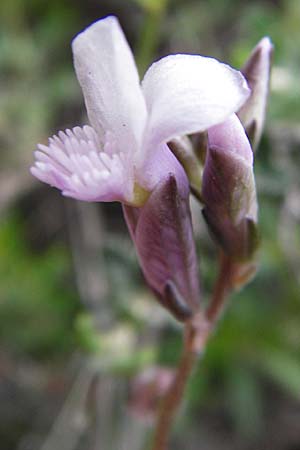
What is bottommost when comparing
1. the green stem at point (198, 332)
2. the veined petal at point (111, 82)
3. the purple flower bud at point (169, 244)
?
the green stem at point (198, 332)

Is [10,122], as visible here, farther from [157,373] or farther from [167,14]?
[157,373]

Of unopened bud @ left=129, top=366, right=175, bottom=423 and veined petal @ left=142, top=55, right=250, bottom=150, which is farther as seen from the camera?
unopened bud @ left=129, top=366, right=175, bottom=423

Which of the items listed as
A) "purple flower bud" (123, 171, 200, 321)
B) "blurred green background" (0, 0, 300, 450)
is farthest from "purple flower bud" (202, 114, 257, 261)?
"blurred green background" (0, 0, 300, 450)

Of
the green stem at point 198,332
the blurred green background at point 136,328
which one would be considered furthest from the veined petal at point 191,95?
the blurred green background at point 136,328

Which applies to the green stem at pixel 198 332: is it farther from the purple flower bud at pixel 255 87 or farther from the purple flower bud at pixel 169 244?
the purple flower bud at pixel 255 87

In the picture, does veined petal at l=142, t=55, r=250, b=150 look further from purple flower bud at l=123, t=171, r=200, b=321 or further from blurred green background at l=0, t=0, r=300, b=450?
blurred green background at l=0, t=0, r=300, b=450

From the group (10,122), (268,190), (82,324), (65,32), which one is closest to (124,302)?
(82,324)

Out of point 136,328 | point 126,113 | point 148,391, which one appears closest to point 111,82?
point 126,113

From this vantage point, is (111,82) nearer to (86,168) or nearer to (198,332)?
(86,168)
